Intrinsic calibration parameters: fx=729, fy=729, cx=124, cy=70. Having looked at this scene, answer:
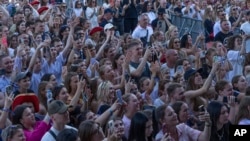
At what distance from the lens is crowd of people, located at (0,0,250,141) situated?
8.12 metres

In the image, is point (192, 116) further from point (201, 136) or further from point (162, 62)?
point (162, 62)

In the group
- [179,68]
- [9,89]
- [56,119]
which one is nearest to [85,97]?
[9,89]

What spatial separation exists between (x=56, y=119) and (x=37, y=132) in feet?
1.19

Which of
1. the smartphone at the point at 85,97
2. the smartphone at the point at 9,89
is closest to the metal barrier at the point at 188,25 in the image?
the smartphone at the point at 85,97

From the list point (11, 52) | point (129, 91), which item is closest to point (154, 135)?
point (129, 91)

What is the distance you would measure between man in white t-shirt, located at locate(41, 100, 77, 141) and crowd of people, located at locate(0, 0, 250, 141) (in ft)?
0.04

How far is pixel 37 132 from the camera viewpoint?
8.09 m

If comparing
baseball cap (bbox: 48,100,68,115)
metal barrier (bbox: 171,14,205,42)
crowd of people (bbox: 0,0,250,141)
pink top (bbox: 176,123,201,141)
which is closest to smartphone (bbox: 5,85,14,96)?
crowd of people (bbox: 0,0,250,141)

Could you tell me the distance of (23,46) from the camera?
1197 centimetres

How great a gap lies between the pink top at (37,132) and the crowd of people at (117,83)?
11 mm

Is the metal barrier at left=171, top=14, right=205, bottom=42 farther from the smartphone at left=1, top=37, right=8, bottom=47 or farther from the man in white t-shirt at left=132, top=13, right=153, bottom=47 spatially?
the smartphone at left=1, top=37, right=8, bottom=47

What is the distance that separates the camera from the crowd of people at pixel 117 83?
8.12 metres

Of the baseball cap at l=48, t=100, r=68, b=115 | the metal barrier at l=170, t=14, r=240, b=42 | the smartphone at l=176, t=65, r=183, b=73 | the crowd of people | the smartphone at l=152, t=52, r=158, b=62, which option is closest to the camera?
the baseball cap at l=48, t=100, r=68, b=115

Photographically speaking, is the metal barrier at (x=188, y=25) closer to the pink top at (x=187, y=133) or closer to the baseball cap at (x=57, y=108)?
the pink top at (x=187, y=133)
